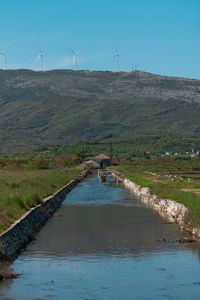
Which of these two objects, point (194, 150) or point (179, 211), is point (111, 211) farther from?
point (194, 150)

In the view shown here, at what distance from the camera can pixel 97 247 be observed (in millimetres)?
21938

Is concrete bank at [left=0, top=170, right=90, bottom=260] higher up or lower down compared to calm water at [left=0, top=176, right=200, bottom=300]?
higher up

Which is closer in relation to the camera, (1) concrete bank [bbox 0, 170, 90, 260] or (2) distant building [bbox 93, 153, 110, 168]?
(1) concrete bank [bbox 0, 170, 90, 260]

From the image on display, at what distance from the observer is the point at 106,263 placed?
62.3 ft

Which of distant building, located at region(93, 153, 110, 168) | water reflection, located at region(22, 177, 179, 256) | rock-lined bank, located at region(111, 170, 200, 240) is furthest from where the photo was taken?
distant building, located at region(93, 153, 110, 168)

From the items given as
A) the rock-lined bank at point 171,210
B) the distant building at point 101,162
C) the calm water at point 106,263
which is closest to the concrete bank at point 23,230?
the calm water at point 106,263

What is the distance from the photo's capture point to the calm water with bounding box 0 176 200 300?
606 inches

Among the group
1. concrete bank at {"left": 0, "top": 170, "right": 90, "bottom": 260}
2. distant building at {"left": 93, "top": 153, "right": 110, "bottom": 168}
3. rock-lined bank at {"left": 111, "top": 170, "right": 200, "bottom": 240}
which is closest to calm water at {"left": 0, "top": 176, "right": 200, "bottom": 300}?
concrete bank at {"left": 0, "top": 170, "right": 90, "bottom": 260}

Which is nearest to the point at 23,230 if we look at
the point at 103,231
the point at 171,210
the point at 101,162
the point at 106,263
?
the point at 103,231

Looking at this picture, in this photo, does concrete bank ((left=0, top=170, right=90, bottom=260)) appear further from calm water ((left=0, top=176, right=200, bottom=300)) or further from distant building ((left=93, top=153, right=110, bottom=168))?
distant building ((left=93, top=153, right=110, bottom=168))

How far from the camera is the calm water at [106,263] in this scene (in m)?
15.4

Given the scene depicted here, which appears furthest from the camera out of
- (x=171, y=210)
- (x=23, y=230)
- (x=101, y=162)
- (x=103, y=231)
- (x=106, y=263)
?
(x=101, y=162)

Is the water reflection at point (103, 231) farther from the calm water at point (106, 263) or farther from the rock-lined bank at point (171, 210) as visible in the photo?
the rock-lined bank at point (171, 210)

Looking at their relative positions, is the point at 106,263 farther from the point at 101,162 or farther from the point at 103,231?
the point at 101,162
